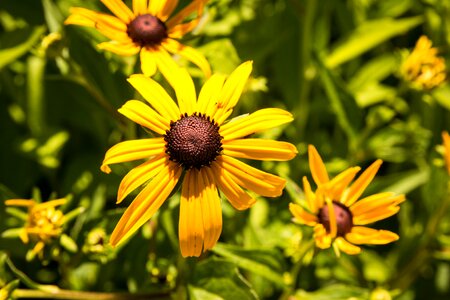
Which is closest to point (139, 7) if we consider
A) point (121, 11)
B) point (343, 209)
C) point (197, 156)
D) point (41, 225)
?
point (121, 11)

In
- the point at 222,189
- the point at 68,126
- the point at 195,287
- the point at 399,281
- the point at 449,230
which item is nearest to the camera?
the point at 222,189

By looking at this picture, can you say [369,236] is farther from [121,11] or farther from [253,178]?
[121,11]

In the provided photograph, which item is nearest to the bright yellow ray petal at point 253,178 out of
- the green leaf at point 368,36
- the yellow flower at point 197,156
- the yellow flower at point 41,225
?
the yellow flower at point 197,156

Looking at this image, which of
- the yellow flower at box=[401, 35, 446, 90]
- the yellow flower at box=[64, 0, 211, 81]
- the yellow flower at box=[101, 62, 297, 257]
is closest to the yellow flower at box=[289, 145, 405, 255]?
the yellow flower at box=[101, 62, 297, 257]

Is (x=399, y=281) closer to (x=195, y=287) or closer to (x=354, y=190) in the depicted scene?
(x=354, y=190)

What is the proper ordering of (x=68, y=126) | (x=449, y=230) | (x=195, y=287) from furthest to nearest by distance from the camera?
(x=68, y=126)
(x=449, y=230)
(x=195, y=287)

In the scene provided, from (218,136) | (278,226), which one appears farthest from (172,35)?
(278,226)

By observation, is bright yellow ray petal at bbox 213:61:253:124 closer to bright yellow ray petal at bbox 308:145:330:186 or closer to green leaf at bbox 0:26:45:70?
bright yellow ray petal at bbox 308:145:330:186
